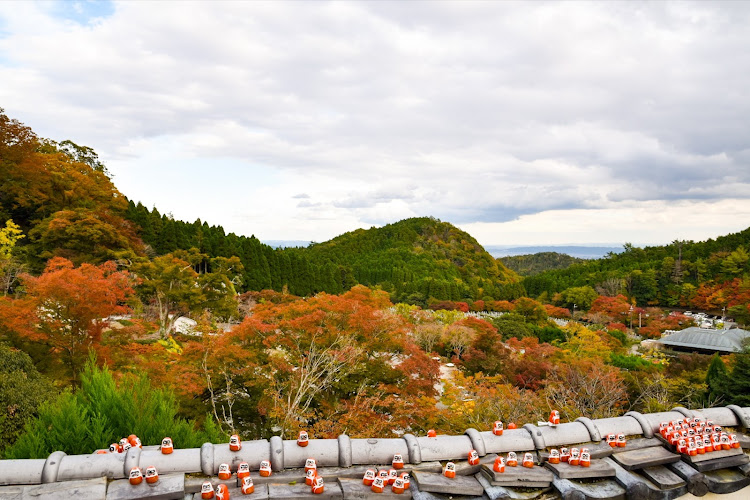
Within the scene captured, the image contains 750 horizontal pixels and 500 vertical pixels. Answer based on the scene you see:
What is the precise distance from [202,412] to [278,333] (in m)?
2.67

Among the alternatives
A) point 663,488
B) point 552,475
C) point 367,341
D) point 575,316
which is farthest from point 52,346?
point 575,316

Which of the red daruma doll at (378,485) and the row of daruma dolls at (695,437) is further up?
the red daruma doll at (378,485)

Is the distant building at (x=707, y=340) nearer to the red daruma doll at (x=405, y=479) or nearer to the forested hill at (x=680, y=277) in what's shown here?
the forested hill at (x=680, y=277)

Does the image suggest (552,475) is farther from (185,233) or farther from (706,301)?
(706,301)

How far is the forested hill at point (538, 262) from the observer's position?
121062 mm

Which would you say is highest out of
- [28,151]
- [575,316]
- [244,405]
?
[28,151]

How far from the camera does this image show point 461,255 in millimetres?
94688

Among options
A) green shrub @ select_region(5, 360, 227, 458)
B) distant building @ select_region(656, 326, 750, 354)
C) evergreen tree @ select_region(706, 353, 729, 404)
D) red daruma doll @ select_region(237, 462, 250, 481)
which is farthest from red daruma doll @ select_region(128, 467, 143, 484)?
distant building @ select_region(656, 326, 750, 354)

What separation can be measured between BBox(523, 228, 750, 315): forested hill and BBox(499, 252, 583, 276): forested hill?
53.3 metres

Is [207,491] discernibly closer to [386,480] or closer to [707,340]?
[386,480]

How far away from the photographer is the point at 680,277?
5284 centimetres

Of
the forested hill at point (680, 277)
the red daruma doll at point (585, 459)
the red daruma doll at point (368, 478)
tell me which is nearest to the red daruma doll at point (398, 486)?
the red daruma doll at point (368, 478)

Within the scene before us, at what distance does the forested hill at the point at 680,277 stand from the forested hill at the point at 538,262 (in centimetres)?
5332

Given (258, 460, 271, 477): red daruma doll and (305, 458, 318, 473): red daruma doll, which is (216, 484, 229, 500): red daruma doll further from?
(305, 458, 318, 473): red daruma doll
